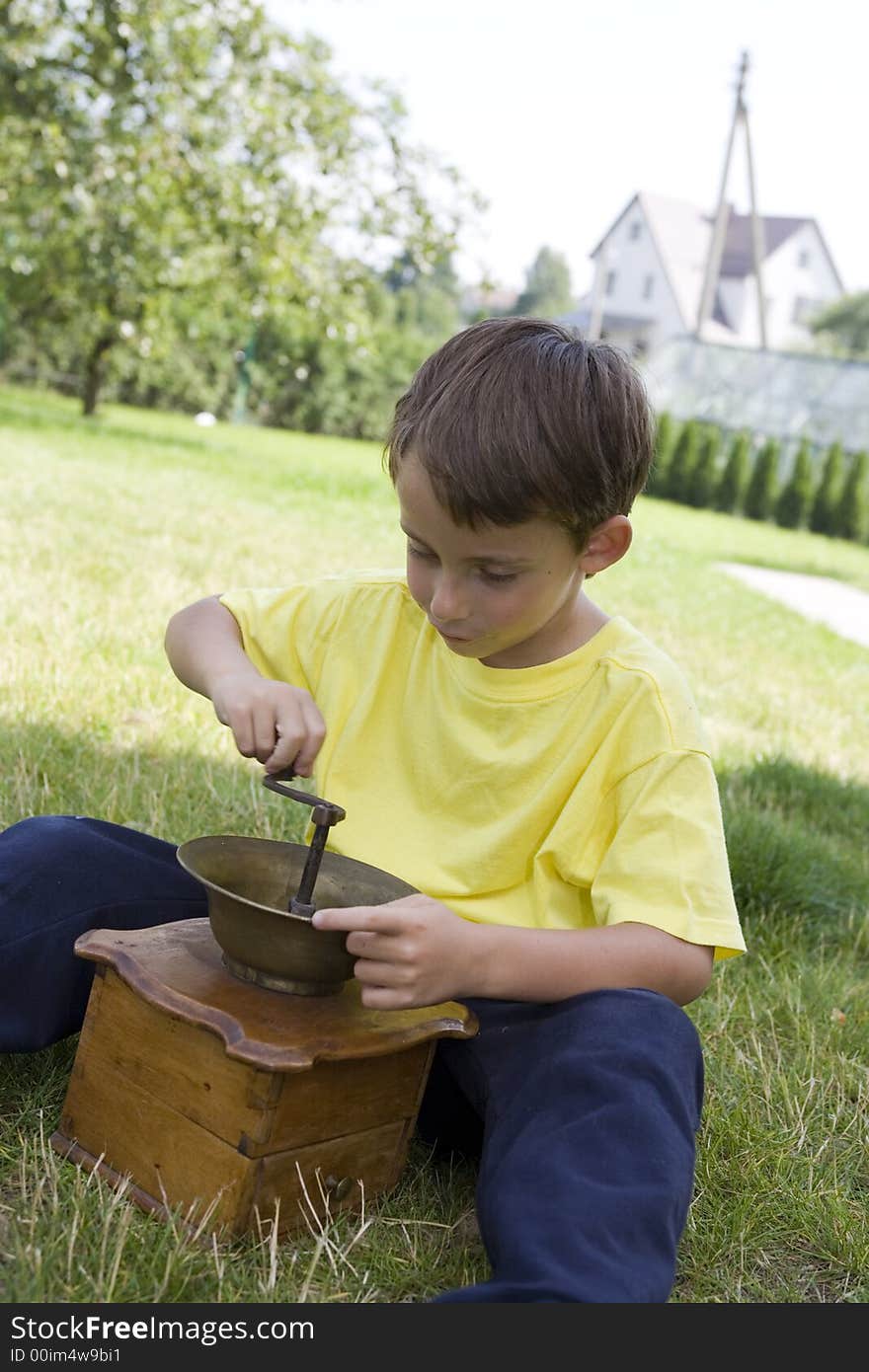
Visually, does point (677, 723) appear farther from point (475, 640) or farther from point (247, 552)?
point (247, 552)

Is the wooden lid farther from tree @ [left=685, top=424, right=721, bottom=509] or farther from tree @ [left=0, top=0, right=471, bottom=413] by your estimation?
tree @ [left=685, top=424, right=721, bottom=509]

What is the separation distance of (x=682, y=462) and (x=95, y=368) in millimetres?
10650

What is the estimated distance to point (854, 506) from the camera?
2272cm

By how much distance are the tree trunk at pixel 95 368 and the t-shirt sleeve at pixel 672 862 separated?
17.7m

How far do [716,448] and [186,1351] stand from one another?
23967 mm

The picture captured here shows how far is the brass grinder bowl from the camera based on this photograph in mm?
1655

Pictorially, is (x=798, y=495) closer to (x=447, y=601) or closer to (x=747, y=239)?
(x=447, y=601)

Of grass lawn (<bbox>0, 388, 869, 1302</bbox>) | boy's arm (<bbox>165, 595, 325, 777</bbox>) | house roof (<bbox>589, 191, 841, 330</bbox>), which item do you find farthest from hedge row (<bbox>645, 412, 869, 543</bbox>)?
house roof (<bbox>589, 191, 841, 330</bbox>)

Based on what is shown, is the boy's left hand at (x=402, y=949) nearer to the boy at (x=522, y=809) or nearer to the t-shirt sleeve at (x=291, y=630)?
the boy at (x=522, y=809)

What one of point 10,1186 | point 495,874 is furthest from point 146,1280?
point 495,874

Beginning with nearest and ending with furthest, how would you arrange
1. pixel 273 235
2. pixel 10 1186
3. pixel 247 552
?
pixel 10 1186 → pixel 247 552 → pixel 273 235

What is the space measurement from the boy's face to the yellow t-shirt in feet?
0.45

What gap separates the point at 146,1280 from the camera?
60.8 inches

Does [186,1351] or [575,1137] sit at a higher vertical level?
[575,1137]
